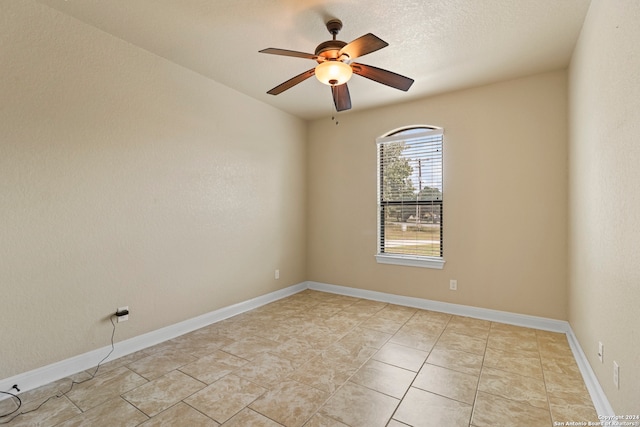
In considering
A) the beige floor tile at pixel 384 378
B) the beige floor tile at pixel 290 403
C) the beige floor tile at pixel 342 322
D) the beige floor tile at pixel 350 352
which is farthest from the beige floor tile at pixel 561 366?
the beige floor tile at pixel 290 403

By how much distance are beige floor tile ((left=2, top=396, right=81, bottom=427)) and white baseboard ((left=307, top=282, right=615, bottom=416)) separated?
128 inches

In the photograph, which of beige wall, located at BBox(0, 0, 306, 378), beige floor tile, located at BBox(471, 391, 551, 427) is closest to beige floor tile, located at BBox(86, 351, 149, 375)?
beige wall, located at BBox(0, 0, 306, 378)

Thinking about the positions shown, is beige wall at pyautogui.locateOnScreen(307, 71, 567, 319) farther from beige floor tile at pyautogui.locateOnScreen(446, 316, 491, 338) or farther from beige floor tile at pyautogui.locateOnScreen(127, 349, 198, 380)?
beige floor tile at pyautogui.locateOnScreen(127, 349, 198, 380)

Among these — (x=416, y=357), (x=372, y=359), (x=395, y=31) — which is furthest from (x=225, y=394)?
(x=395, y=31)

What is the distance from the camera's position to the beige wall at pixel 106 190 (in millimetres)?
2092

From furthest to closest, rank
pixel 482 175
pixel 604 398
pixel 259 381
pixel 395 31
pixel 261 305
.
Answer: pixel 261 305 < pixel 482 175 < pixel 395 31 < pixel 259 381 < pixel 604 398

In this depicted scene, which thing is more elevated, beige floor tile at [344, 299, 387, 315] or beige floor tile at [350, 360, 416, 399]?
beige floor tile at [350, 360, 416, 399]

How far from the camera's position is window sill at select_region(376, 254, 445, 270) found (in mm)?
3781

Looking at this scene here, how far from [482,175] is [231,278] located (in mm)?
3302

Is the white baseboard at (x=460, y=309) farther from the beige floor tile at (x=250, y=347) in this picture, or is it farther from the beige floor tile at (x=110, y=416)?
the beige floor tile at (x=110, y=416)

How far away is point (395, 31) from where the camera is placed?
2471mm

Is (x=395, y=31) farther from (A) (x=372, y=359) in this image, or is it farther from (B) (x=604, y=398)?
(B) (x=604, y=398)

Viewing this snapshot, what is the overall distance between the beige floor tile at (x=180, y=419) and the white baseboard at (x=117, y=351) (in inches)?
41.4

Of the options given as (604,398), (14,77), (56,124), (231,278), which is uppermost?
(14,77)
